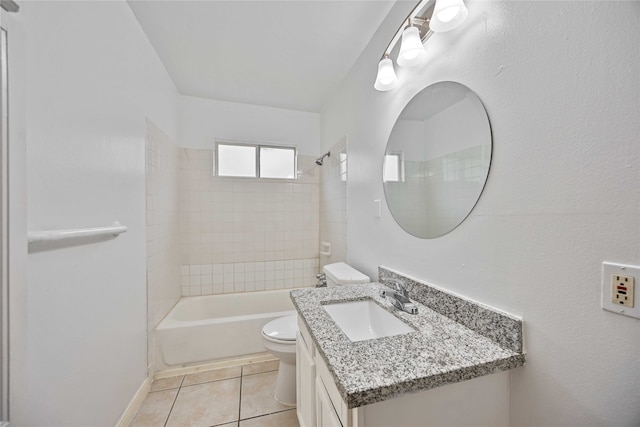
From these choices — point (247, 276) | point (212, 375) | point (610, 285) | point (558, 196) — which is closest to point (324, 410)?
point (610, 285)

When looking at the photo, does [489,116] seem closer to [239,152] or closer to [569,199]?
[569,199]

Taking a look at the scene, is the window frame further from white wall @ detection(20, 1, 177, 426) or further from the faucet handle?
the faucet handle

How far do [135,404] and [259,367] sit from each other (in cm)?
80

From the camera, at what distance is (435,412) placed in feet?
2.26

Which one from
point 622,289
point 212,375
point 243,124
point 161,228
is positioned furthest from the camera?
point 243,124

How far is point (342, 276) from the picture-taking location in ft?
5.26

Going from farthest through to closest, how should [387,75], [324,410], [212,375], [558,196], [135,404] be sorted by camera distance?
[212,375]
[135,404]
[387,75]
[324,410]
[558,196]

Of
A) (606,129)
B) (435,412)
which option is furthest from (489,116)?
(435,412)

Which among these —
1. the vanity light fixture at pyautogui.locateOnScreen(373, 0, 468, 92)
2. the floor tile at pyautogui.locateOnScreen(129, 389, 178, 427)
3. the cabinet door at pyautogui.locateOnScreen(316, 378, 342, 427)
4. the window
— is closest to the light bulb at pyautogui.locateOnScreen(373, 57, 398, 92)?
the vanity light fixture at pyautogui.locateOnScreen(373, 0, 468, 92)

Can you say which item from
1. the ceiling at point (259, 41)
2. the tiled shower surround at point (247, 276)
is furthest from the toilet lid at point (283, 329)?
the ceiling at point (259, 41)

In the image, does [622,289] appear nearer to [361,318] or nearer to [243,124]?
[361,318]

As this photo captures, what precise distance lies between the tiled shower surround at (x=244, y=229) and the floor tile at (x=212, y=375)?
0.82 m

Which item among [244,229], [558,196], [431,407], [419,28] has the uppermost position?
[419,28]

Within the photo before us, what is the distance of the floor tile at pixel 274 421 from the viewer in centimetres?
138
